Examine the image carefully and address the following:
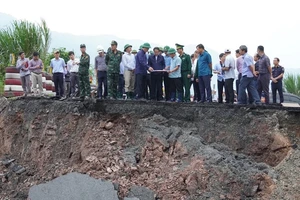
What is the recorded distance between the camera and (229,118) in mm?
12531

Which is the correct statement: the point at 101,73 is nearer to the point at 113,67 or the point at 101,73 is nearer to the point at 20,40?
the point at 113,67

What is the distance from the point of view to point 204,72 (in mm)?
14359

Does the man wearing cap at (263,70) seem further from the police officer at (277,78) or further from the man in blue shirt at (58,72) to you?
the man in blue shirt at (58,72)

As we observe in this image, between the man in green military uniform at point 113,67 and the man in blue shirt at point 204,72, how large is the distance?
2518 mm

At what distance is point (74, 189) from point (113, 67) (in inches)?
205

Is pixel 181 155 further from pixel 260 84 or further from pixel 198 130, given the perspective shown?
pixel 260 84

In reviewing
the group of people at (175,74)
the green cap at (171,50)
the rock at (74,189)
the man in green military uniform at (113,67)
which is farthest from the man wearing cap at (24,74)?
the rock at (74,189)

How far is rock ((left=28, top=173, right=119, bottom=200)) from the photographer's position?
426 inches

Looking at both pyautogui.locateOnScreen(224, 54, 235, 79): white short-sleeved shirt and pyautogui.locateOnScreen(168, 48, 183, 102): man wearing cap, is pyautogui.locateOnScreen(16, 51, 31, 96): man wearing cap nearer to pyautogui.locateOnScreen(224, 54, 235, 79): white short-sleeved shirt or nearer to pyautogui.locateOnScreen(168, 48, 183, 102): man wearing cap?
pyautogui.locateOnScreen(168, 48, 183, 102): man wearing cap

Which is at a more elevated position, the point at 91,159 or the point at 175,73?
the point at 175,73

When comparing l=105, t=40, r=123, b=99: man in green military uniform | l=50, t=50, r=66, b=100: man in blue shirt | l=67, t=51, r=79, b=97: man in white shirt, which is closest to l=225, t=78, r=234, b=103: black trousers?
l=105, t=40, r=123, b=99: man in green military uniform

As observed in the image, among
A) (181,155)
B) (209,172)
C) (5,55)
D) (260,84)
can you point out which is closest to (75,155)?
(181,155)

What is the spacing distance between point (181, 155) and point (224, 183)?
4.34 ft

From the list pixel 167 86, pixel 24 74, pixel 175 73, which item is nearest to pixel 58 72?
pixel 24 74
